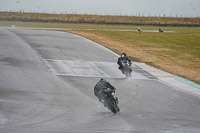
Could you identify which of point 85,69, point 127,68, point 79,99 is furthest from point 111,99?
point 85,69

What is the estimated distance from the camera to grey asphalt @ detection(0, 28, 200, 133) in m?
14.8

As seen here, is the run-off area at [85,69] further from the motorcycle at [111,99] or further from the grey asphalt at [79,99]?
the motorcycle at [111,99]

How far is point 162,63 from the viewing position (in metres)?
35.7

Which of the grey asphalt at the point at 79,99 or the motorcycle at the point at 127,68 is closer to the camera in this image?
the grey asphalt at the point at 79,99

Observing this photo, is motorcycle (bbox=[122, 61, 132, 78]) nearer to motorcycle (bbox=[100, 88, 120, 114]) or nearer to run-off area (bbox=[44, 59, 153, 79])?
run-off area (bbox=[44, 59, 153, 79])

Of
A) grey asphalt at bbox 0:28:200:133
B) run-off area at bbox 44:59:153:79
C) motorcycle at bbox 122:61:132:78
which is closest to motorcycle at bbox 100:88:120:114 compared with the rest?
grey asphalt at bbox 0:28:200:133

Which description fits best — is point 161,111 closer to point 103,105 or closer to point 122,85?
point 103,105

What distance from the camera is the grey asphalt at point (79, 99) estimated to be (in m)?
14.8

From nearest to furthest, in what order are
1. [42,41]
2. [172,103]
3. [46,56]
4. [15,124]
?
[15,124]
[172,103]
[46,56]
[42,41]

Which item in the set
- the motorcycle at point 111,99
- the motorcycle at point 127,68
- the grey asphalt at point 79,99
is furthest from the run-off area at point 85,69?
the motorcycle at point 111,99

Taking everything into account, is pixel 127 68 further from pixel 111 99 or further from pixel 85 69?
pixel 111 99

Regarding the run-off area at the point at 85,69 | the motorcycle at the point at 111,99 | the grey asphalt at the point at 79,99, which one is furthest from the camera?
the run-off area at the point at 85,69

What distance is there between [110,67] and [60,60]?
4.18 metres

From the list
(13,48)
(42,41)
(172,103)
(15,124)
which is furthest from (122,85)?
(42,41)
